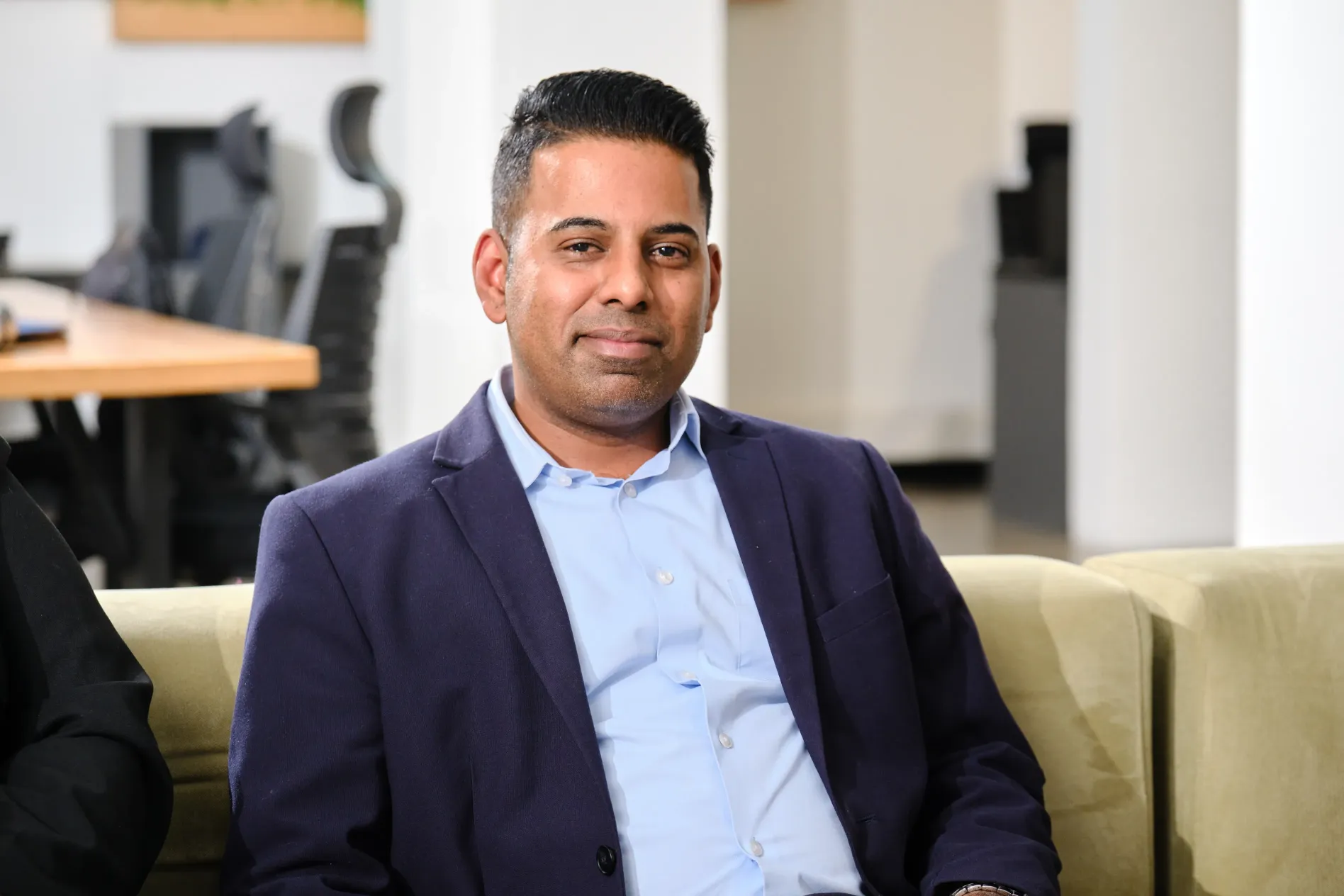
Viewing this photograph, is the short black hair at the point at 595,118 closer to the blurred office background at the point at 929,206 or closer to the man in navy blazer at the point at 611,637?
the man in navy blazer at the point at 611,637

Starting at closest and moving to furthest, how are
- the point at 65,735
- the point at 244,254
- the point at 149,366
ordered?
the point at 65,735, the point at 149,366, the point at 244,254

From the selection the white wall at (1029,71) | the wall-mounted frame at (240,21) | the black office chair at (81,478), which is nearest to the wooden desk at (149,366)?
the black office chair at (81,478)

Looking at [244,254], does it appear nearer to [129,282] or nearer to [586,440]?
[129,282]

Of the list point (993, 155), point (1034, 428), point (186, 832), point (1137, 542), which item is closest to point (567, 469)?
point (186, 832)

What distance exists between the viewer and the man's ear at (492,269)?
4.73ft

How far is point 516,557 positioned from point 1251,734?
2.49ft

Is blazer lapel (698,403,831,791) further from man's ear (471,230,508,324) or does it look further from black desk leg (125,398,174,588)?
black desk leg (125,398,174,588)

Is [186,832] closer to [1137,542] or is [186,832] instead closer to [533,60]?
[533,60]

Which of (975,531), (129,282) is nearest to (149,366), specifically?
(129,282)

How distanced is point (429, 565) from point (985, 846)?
0.52 meters

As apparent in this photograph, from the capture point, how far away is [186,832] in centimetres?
137

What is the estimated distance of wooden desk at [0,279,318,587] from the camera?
307cm

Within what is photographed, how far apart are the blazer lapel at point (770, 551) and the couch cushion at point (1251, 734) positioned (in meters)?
0.45

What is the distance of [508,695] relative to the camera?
126 centimetres
